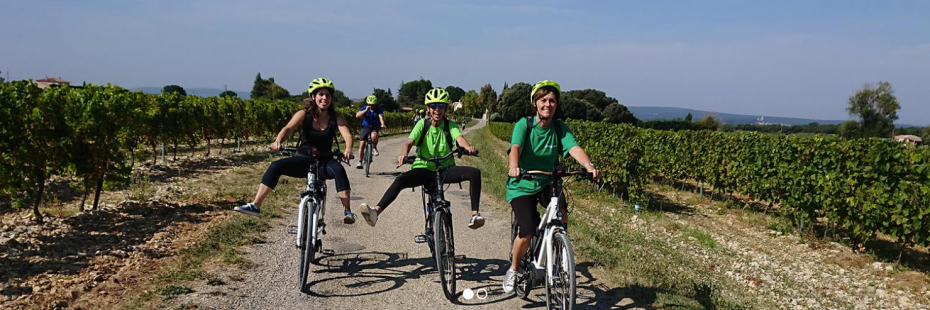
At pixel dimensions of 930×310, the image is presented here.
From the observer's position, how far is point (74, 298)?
4.54 metres

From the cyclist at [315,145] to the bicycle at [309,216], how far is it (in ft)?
0.23

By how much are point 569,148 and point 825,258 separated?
20.7 feet

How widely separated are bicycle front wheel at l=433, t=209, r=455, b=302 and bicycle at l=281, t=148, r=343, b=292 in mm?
1055

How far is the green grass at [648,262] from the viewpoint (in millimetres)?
5352

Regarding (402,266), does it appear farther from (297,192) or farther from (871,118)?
(871,118)

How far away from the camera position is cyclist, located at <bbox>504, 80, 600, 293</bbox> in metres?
4.37

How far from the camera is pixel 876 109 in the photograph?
216 ft

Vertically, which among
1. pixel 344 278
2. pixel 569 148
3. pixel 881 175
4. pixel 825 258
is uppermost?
pixel 569 148

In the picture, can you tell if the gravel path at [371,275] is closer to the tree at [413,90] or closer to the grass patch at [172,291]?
the grass patch at [172,291]

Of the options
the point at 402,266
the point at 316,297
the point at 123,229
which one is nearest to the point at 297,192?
the point at 123,229

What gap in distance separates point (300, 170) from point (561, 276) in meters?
2.72

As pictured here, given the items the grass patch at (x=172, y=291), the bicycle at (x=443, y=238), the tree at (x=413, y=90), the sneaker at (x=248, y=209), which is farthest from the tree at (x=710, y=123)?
the tree at (x=413, y=90)

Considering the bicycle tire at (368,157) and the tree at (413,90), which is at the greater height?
the tree at (413,90)

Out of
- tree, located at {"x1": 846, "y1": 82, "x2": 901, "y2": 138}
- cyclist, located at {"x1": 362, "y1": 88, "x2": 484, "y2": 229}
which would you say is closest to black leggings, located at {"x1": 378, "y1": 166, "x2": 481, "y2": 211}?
cyclist, located at {"x1": 362, "y1": 88, "x2": 484, "y2": 229}
